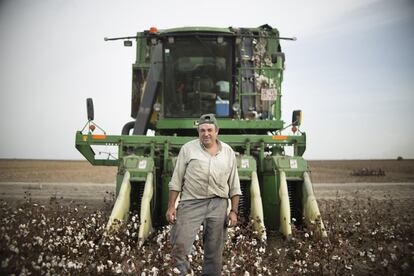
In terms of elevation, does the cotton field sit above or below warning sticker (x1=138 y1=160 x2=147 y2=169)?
below

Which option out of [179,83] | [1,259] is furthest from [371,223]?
[1,259]

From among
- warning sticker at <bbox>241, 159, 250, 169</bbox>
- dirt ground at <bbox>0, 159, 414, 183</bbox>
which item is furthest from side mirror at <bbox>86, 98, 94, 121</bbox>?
dirt ground at <bbox>0, 159, 414, 183</bbox>

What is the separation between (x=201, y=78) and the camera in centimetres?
879

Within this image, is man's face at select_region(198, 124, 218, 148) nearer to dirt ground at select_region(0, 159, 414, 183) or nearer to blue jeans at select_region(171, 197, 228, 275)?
blue jeans at select_region(171, 197, 228, 275)

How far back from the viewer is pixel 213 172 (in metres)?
4.28

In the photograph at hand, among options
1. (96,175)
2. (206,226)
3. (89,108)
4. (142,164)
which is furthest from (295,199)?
(96,175)

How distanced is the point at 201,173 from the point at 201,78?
4.75m

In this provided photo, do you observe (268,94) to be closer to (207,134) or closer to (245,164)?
(245,164)

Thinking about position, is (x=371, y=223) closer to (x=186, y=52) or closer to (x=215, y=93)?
(x=215, y=93)

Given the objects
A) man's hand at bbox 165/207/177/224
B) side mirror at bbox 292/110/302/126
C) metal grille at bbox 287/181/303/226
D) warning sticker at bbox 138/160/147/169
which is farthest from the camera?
side mirror at bbox 292/110/302/126

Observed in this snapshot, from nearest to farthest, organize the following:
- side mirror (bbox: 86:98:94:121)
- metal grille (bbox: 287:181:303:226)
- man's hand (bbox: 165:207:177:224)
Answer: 1. man's hand (bbox: 165:207:177:224)
2. metal grille (bbox: 287:181:303:226)
3. side mirror (bbox: 86:98:94:121)

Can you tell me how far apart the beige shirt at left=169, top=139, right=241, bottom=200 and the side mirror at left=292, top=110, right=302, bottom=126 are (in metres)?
4.34

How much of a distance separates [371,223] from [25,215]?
570 centimetres

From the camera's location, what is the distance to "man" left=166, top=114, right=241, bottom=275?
4.28 metres
